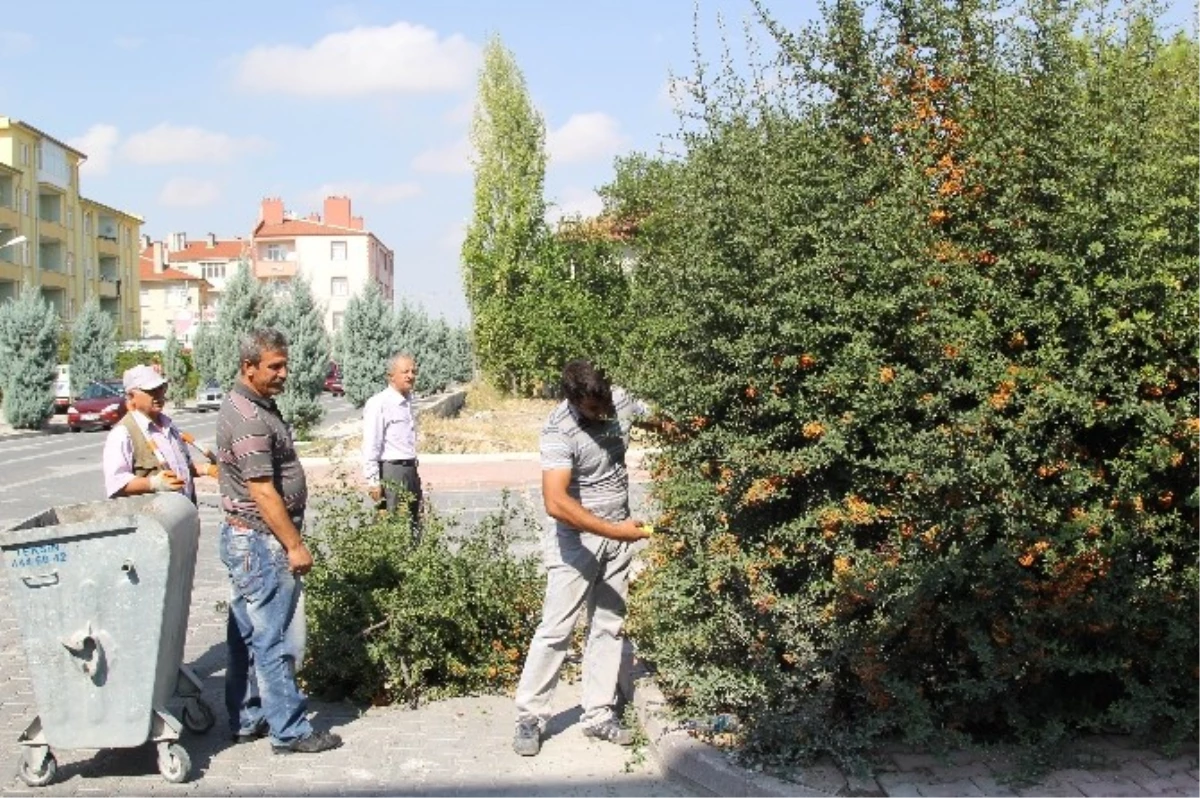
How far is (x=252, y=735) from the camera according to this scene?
19.3 ft

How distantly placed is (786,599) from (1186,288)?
1977 millimetres

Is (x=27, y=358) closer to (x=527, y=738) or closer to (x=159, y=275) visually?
(x=527, y=738)

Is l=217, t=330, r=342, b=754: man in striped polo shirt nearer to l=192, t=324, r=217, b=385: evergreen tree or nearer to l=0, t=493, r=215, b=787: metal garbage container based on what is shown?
l=0, t=493, r=215, b=787: metal garbage container

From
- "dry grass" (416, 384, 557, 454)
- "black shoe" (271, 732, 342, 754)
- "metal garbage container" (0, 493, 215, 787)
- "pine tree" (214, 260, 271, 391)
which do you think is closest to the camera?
"metal garbage container" (0, 493, 215, 787)

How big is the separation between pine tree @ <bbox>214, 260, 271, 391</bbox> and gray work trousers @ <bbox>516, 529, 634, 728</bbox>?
881 inches

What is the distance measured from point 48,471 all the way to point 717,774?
2131 cm

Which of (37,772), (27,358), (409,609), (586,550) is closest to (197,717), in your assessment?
(37,772)

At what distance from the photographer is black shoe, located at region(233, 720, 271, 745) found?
19.2 feet

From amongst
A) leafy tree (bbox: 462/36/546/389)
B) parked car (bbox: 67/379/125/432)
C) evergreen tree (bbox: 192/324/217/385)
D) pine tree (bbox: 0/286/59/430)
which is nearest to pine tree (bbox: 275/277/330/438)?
leafy tree (bbox: 462/36/546/389)

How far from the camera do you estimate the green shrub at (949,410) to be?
188 inches

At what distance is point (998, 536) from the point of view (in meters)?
4.86

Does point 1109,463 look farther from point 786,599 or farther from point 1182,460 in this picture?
point 786,599

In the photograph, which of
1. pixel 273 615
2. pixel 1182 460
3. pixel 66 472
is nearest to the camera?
pixel 1182 460

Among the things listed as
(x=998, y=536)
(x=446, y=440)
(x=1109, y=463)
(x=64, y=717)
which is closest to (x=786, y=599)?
(x=998, y=536)
